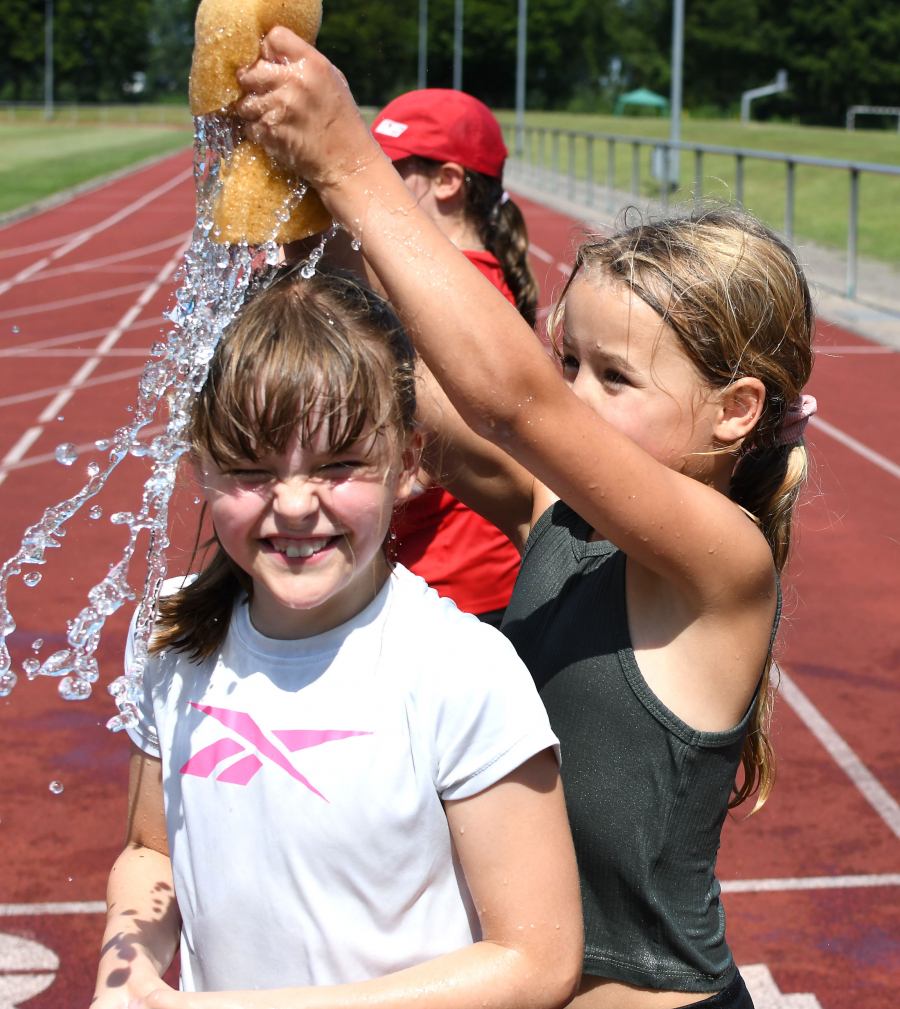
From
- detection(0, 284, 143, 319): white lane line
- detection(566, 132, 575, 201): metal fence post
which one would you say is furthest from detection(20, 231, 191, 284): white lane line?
detection(566, 132, 575, 201): metal fence post

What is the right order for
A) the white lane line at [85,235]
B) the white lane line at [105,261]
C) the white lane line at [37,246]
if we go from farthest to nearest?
the white lane line at [37,246] → the white lane line at [105,261] → the white lane line at [85,235]

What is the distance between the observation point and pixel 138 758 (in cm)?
157

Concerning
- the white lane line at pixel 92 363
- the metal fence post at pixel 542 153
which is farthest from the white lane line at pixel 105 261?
the metal fence post at pixel 542 153

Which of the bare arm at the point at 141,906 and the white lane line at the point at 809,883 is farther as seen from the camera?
the white lane line at the point at 809,883

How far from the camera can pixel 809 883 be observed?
3.68 metres

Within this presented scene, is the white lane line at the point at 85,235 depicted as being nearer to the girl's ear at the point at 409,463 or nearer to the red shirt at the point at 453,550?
the red shirt at the point at 453,550

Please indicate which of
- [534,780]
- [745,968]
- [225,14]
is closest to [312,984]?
Answer: [534,780]

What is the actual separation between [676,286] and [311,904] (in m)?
0.91

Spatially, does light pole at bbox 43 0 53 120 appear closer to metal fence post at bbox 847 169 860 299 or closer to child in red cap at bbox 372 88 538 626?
metal fence post at bbox 847 169 860 299

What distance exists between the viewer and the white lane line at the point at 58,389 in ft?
32.0

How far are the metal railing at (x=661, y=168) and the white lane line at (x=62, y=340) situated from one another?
5900 millimetres

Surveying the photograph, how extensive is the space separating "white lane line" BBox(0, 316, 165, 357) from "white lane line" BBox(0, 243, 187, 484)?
0.11m

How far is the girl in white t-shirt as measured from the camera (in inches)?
53.1

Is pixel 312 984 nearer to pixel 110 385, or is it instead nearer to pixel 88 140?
A: pixel 110 385
